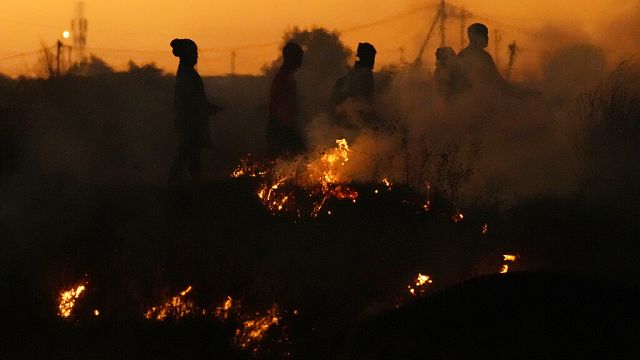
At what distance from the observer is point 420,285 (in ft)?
40.2

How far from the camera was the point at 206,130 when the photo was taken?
1733 centimetres

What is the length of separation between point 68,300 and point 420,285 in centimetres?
335

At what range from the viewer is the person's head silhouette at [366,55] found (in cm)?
1684

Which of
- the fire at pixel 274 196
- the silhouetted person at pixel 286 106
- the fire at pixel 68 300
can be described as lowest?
the fire at pixel 68 300

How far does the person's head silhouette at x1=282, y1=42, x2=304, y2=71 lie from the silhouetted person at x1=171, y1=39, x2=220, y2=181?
3.83 feet

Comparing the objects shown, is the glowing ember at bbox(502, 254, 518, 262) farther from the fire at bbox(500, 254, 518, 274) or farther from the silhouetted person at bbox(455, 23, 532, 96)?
the silhouetted person at bbox(455, 23, 532, 96)

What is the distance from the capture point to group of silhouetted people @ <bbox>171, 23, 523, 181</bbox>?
658 inches

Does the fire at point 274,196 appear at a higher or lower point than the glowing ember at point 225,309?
higher

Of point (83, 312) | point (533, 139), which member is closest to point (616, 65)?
point (533, 139)

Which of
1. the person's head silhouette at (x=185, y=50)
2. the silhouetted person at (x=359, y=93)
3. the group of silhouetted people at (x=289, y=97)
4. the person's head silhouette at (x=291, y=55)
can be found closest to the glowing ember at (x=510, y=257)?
the group of silhouetted people at (x=289, y=97)

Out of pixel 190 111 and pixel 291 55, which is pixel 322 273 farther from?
pixel 190 111

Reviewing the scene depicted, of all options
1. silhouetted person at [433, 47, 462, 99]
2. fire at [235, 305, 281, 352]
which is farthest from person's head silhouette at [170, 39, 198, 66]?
fire at [235, 305, 281, 352]

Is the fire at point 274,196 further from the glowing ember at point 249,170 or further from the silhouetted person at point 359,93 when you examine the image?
the silhouetted person at point 359,93

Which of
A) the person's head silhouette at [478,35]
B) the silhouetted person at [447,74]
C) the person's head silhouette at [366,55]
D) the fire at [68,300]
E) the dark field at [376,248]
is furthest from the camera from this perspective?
the person's head silhouette at [478,35]
